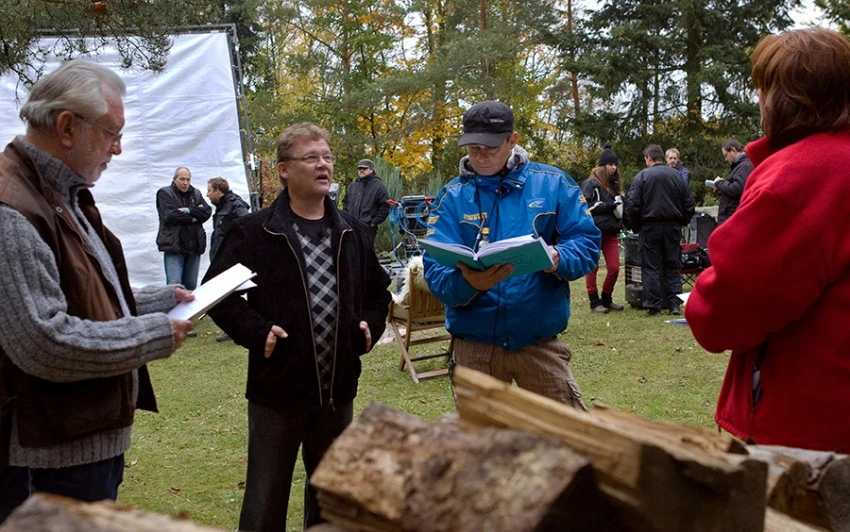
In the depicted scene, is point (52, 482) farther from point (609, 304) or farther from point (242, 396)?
point (609, 304)

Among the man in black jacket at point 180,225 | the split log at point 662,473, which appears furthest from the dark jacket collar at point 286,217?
the man in black jacket at point 180,225

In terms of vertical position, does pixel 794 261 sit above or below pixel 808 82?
below

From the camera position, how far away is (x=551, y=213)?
11.6 ft

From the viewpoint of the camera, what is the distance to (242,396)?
7016mm

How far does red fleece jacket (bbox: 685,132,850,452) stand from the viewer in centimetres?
204

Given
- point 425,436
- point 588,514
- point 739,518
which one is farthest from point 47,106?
point 739,518

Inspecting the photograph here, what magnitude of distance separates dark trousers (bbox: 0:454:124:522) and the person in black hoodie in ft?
27.9

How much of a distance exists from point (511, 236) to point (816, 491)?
190 cm

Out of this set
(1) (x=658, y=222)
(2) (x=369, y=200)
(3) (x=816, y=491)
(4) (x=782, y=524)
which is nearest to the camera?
(4) (x=782, y=524)

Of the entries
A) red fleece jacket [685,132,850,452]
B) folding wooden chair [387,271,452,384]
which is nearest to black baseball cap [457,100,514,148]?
red fleece jacket [685,132,850,452]

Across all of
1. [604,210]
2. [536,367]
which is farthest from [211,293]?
[604,210]

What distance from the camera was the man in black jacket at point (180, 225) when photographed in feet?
32.9

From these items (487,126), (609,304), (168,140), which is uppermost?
(168,140)

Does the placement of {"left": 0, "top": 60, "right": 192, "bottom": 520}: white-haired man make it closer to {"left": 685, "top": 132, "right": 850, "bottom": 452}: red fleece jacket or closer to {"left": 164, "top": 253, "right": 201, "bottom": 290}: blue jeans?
{"left": 685, "top": 132, "right": 850, "bottom": 452}: red fleece jacket
